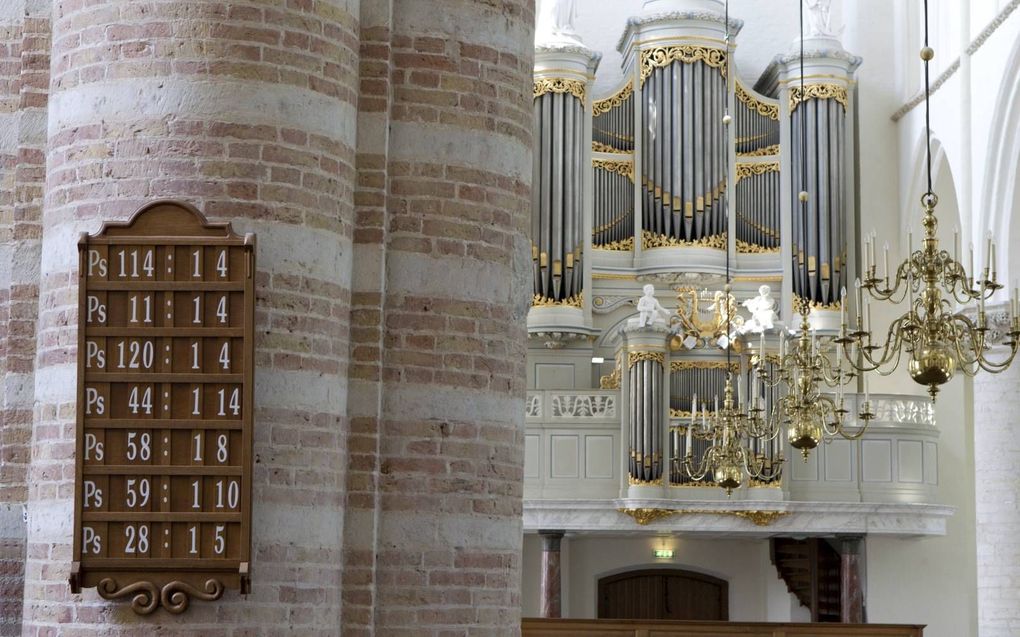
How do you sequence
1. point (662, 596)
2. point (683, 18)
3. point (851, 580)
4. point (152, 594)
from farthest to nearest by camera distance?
point (662, 596) → point (683, 18) → point (851, 580) → point (152, 594)

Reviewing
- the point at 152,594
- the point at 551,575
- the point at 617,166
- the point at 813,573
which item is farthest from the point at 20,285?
the point at 813,573

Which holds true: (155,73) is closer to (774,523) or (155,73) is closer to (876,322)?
(774,523)

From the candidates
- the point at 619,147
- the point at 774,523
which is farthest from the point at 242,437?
the point at 619,147

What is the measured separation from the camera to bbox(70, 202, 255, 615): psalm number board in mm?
5926

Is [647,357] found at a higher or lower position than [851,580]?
higher

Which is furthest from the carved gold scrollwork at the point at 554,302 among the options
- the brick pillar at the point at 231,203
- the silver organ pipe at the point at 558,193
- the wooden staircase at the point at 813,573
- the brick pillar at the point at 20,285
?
the brick pillar at the point at 231,203

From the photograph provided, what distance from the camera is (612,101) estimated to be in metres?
21.6

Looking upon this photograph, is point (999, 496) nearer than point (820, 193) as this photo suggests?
Yes

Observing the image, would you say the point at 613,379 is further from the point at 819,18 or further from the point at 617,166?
the point at 819,18

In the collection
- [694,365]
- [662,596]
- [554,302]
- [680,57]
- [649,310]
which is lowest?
[662,596]

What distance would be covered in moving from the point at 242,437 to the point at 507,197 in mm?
1725

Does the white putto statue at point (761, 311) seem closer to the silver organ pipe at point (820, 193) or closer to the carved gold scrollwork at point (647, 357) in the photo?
the silver organ pipe at point (820, 193)

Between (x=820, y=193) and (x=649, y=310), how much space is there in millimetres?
2888

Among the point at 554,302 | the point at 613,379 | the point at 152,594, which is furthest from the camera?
the point at 554,302
